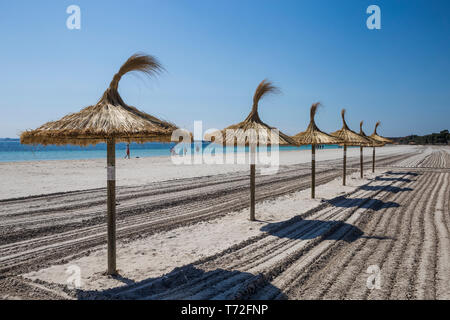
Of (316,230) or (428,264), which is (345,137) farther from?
(428,264)

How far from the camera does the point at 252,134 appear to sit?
5828 mm

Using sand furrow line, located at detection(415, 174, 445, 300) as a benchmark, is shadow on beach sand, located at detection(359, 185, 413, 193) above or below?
above

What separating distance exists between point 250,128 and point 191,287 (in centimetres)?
357

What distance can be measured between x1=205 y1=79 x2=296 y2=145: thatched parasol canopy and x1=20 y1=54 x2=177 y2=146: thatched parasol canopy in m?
2.30

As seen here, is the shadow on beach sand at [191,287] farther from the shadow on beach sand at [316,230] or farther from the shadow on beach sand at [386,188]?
the shadow on beach sand at [386,188]

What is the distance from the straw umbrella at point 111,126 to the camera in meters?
3.20

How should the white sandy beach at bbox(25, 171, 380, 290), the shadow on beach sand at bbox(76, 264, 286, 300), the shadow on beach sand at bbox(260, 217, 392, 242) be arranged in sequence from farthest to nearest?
1. the shadow on beach sand at bbox(260, 217, 392, 242)
2. the white sandy beach at bbox(25, 171, 380, 290)
3. the shadow on beach sand at bbox(76, 264, 286, 300)

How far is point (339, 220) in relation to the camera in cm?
608

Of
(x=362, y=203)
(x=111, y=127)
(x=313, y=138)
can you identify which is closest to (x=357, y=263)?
(x=111, y=127)

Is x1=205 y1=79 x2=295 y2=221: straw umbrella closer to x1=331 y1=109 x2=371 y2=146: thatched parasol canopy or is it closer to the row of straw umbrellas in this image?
the row of straw umbrellas

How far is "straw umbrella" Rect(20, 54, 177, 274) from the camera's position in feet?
10.5

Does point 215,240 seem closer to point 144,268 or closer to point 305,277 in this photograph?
point 144,268
